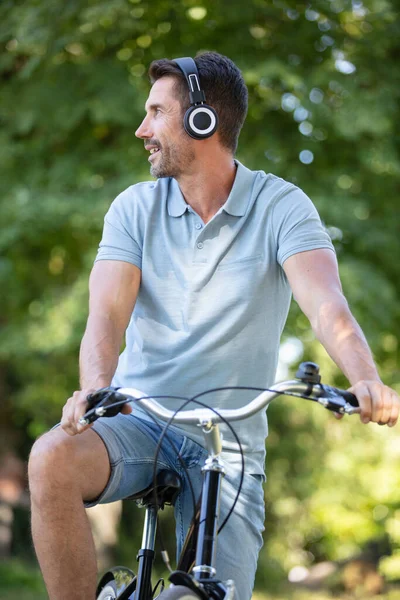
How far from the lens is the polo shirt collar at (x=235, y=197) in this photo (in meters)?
3.16

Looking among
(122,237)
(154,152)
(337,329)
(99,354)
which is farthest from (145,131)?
(337,329)

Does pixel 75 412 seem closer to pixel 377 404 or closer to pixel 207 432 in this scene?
pixel 207 432

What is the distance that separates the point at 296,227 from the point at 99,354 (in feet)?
2.34

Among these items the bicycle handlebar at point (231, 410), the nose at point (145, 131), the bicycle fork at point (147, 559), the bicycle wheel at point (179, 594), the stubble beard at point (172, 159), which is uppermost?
the nose at point (145, 131)

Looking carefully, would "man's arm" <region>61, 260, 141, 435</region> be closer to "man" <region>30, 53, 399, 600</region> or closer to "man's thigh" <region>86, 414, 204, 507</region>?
"man" <region>30, 53, 399, 600</region>

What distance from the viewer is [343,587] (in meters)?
13.7

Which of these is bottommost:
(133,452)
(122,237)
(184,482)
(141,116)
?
(184,482)

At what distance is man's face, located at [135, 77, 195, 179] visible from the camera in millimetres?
3164

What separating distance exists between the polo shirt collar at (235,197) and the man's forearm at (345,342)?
54 cm

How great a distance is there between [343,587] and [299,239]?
458 inches

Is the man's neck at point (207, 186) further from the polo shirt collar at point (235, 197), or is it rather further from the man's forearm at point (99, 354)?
the man's forearm at point (99, 354)

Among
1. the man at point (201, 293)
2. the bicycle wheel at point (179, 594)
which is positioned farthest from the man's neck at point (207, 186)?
the bicycle wheel at point (179, 594)

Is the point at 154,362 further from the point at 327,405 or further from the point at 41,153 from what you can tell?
the point at 41,153

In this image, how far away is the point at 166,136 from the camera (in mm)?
3162
